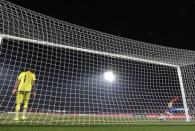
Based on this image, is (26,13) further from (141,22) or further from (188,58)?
(141,22)

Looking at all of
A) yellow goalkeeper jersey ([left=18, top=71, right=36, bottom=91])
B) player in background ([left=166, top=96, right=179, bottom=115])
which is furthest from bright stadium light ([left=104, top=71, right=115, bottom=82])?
yellow goalkeeper jersey ([left=18, top=71, right=36, bottom=91])

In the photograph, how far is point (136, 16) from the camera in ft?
52.8

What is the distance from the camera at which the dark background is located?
A: 15.1 metres

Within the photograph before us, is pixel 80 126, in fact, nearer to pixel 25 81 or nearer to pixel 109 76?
pixel 25 81

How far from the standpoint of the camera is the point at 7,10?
5266mm

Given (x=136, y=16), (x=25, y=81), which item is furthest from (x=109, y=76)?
(x=25, y=81)

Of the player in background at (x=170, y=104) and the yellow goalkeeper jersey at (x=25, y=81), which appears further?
the player in background at (x=170, y=104)

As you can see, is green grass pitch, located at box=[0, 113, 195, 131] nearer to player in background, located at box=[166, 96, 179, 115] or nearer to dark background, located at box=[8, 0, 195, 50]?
player in background, located at box=[166, 96, 179, 115]

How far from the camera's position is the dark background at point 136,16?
15.1 meters

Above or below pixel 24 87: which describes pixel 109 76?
above

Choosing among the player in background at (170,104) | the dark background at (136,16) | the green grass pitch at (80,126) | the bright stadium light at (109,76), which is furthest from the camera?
the dark background at (136,16)

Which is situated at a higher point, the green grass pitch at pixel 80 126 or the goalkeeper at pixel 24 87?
the goalkeeper at pixel 24 87

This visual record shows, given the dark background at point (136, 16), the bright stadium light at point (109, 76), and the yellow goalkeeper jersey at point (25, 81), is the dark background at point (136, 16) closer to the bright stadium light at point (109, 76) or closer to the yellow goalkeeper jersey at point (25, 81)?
the bright stadium light at point (109, 76)

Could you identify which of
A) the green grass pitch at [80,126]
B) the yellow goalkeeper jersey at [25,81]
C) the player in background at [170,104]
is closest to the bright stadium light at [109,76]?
the player in background at [170,104]
